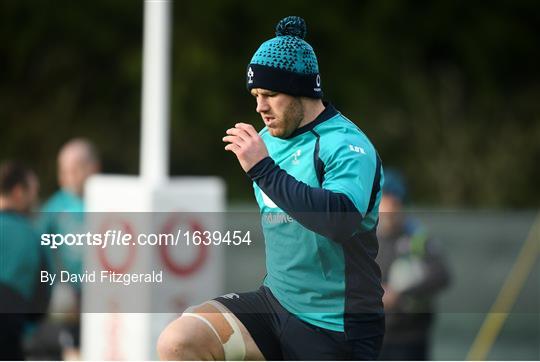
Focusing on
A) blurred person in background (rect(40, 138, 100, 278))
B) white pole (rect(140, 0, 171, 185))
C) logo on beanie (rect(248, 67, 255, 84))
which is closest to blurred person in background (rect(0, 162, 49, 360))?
blurred person in background (rect(40, 138, 100, 278))

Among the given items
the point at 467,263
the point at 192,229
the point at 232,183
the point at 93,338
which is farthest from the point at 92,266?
the point at 232,183

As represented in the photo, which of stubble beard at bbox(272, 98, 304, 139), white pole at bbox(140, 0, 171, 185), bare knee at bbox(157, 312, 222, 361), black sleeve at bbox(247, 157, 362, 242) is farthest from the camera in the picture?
white pole at bbox(140, 0, 171, 185)

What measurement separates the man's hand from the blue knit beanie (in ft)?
0.57

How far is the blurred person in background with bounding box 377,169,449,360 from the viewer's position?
8.04 meters

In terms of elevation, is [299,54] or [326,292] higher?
[299,54]

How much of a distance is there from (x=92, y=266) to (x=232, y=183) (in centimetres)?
957

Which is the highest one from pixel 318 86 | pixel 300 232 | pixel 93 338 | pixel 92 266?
pixel 318 86

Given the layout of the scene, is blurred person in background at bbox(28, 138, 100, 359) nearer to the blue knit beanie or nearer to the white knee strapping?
the white knee strapping

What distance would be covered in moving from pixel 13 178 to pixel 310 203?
3.23 meters

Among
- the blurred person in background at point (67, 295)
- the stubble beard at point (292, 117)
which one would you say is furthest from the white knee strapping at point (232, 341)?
the blurred person in background at point (67, 295)

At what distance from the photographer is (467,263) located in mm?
11469

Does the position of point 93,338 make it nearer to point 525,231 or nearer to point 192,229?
point 192,229

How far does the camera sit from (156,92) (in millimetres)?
8695

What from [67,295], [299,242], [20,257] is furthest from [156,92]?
[299,242]
